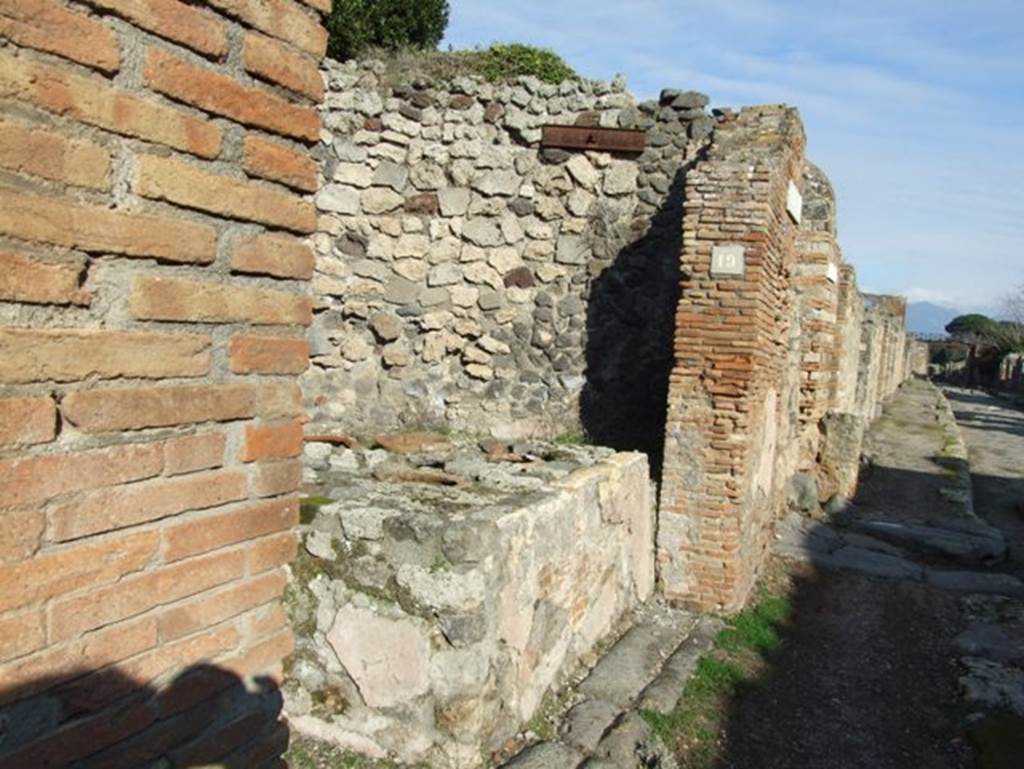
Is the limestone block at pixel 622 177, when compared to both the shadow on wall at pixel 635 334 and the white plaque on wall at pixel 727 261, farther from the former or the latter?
the white plaque on wall at pixel 727 261

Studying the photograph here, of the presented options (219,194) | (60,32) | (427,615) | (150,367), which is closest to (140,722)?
(150,367)

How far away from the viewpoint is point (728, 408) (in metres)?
5.59

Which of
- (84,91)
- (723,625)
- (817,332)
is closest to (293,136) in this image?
(84,91)

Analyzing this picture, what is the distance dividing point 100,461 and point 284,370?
47 centimetres

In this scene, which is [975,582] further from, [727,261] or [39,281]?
[39,281]

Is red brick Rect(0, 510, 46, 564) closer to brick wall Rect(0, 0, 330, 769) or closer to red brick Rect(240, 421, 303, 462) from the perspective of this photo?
brick wall Rect(0, 0, 330, 769)

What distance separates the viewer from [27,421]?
53.9 inches

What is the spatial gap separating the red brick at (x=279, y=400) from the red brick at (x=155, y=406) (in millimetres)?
28

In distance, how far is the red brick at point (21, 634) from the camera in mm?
1364

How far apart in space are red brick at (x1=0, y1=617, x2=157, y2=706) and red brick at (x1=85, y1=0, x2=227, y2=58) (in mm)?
1095

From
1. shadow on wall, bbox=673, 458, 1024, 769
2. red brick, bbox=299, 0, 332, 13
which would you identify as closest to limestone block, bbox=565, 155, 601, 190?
shadow on wall, bbox=673, 458, 1024, 769

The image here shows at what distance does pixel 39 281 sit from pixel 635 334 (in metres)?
6.00

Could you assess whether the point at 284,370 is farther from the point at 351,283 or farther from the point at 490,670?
the point at 351,283

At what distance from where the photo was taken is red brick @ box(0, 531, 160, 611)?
53.9 inches
